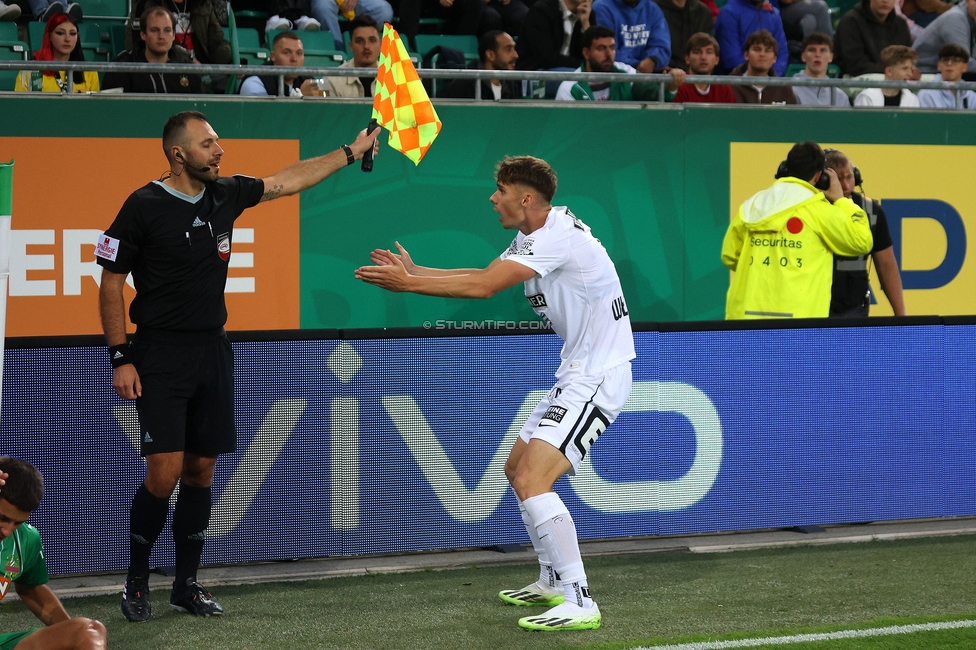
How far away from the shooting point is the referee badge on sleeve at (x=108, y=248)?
4.74 meters

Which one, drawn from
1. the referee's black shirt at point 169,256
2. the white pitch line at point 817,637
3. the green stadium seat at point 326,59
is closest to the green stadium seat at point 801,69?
the green stadium seat at point 326,59

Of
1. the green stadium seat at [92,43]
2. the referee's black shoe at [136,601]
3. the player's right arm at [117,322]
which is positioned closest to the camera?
the player's right arm at [117,322]

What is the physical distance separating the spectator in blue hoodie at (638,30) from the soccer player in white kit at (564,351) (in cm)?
587

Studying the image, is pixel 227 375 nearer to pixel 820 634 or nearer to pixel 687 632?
pixel 687 632

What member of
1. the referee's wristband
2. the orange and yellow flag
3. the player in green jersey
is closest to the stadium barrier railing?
the orange and yellow flag

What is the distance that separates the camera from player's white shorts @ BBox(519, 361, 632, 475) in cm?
493

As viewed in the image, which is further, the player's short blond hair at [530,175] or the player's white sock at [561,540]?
the player's short blond hair at [530,175]

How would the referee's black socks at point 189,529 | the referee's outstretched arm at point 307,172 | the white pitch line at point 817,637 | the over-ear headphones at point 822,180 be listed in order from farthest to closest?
the over-ear headphones at point 822,180 → the referee's outstretched arm at point 307,172 → the referee's black socks at point 189,529 → the white pitch line at point 817,637

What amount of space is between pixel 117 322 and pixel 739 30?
802 centimetres

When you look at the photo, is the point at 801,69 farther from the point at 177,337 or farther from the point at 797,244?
the point at 177,337

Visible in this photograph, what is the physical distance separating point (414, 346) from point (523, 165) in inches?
54.6

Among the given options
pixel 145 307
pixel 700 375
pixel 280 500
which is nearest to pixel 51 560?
pixel 280 500

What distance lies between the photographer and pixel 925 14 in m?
13.2

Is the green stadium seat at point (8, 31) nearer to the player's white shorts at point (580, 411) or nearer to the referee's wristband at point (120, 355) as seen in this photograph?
the referee's wristband at point (120, 355)
